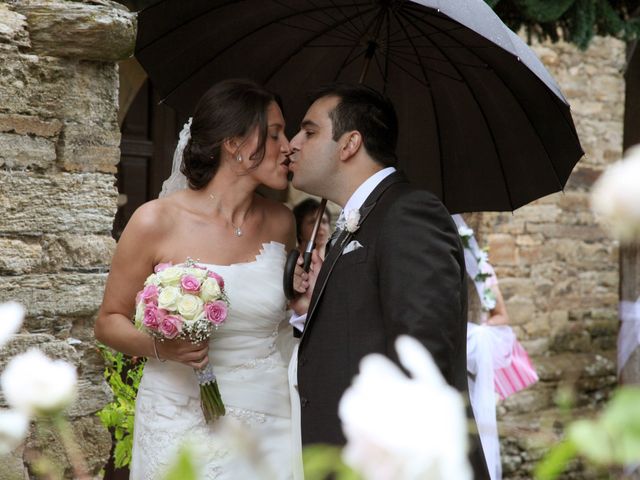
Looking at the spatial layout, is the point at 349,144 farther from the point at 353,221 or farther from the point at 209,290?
the point at 209,290

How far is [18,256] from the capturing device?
9.78 ft

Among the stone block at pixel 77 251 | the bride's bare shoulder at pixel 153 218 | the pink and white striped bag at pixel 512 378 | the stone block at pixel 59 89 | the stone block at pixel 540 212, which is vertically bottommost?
the pink and white striped bag at pixel 512 378

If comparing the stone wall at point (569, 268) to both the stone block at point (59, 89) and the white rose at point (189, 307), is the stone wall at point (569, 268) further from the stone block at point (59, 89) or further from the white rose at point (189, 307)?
the white rose at point (189, 307)

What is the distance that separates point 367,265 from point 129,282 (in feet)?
2.86

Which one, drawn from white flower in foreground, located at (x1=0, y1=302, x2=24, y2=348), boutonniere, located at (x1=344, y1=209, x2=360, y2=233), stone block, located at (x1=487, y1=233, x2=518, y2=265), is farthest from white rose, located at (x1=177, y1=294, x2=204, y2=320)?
stone block, located at (x1=487, y1=233, x2=518, y2=265)

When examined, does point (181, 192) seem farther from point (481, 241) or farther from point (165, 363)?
point (481, 241)

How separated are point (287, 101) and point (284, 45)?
0.71 ft

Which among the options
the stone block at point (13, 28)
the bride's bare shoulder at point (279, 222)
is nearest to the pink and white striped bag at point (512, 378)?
the bride's bare shoulder at point (279, 222)

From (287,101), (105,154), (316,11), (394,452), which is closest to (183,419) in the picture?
(105,154)

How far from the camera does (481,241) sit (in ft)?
23.1

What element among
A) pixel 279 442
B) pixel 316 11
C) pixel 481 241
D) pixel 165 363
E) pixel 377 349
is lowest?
pixel 481 241

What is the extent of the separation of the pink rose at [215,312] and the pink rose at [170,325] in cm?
9

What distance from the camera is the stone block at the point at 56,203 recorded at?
9.75 ft

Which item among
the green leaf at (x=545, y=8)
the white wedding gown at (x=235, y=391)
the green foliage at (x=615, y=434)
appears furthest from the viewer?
the green leaf at (x=545, y=8)
